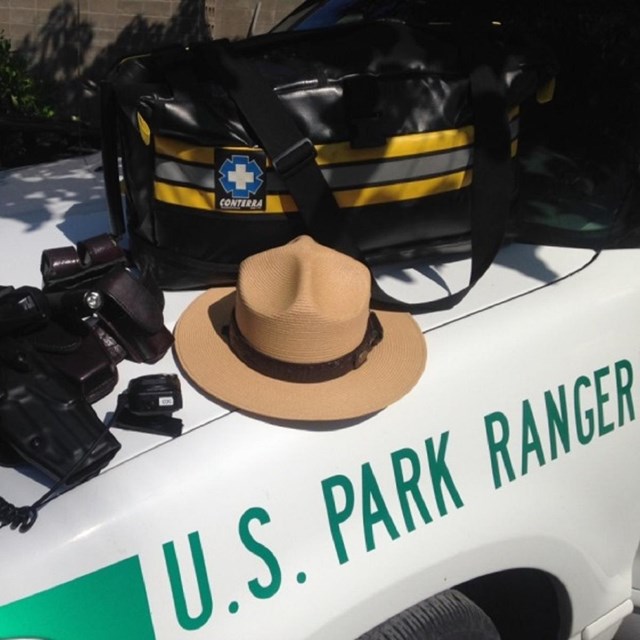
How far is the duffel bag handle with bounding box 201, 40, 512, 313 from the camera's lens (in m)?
1.64

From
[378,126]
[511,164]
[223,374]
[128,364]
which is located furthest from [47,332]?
[511,164]

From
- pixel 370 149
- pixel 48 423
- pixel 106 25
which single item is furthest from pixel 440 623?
pixel 106 25

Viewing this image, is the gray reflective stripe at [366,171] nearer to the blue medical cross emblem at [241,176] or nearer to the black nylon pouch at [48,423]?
the blue medical cross emblem at [241,176]

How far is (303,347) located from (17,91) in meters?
4.79

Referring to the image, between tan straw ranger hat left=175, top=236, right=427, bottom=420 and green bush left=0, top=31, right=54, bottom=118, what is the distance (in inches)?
170

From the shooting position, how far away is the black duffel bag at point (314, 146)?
65.1 inches

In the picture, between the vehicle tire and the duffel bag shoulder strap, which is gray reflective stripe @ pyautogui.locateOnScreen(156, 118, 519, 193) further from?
the vehicle tire

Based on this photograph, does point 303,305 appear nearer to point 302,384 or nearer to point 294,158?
point 302,384

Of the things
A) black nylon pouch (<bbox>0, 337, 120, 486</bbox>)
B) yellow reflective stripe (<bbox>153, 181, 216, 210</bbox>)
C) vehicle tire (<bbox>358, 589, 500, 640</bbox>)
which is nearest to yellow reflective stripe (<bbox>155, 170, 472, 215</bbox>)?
yellow reflective stripe (<bbox>153, 181, 216, 210</bbox>)

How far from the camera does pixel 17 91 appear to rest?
5.55 meters

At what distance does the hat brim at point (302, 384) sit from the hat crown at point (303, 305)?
56mm

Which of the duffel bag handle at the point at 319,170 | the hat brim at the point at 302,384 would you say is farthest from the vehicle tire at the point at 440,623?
the duffel bag handle at the point at 319,170

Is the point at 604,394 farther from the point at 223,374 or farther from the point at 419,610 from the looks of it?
the point at 223,374

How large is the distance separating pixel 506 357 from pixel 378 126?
1.77 feet
